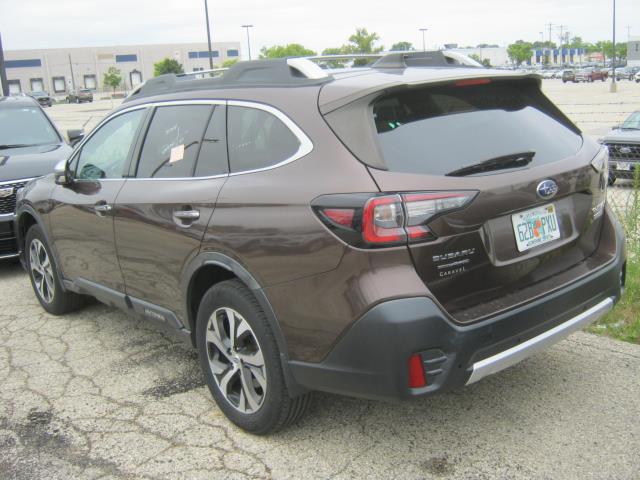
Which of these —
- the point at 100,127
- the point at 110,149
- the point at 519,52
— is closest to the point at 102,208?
the point at 110,149

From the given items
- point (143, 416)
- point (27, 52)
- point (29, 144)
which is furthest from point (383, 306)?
point (27, 52)

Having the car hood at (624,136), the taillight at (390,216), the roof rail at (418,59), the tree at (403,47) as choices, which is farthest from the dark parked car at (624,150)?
the taillight at (390,216)

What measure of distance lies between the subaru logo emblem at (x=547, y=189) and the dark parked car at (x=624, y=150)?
9490mm

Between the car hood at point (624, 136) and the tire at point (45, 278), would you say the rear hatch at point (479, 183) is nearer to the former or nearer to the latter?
the tire at point (45, 278)

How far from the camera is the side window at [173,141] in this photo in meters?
3.70

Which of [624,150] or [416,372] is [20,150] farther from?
[624,150]

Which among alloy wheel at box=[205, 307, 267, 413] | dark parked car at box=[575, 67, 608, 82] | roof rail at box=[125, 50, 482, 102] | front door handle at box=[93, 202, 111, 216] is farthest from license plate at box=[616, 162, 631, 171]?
dark parked car at box=[575, 67, 608, 82]

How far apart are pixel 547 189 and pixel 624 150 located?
10.2 meters

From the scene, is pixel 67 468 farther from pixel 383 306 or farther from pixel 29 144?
pixel 29 144

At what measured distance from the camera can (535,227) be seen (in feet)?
10.1

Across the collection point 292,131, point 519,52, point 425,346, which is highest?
point 519,52

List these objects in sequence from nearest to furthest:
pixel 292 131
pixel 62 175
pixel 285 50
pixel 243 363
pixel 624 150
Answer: pixel 292 131 → pixel 243 363 → pixel 62 175 → pixel 624 150 → pixel 285 50

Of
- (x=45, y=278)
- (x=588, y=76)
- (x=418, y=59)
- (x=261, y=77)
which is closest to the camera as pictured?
(x=261, y=77)

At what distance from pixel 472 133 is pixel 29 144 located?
6.64 metres
